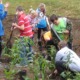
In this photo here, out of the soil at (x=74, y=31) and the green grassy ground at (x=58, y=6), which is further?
the green grassy ground at (x=58, y=6)

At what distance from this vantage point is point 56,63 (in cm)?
1034

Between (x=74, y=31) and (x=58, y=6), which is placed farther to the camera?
(x=58, y=6)

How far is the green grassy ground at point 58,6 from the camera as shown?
1676cm

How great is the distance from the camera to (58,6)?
17250 mm

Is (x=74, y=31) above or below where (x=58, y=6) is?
below

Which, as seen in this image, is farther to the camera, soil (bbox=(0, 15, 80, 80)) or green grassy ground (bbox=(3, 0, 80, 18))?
green grassy ground (bbox=(3, 0, 80, 18))

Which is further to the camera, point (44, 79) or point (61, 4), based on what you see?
point (61, 4)

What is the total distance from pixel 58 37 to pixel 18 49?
2904mm

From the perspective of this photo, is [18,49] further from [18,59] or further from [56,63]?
[56,63]

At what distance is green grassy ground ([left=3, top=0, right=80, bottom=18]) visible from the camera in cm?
1676

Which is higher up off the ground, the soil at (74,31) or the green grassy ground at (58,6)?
the green grassy ground at (58,6)

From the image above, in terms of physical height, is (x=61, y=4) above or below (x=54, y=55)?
above

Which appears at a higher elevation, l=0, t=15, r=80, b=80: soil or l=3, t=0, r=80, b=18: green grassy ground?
l=3, t=0, r=80, b=18: green grassy ground

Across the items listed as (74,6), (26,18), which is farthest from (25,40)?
(74,6)
